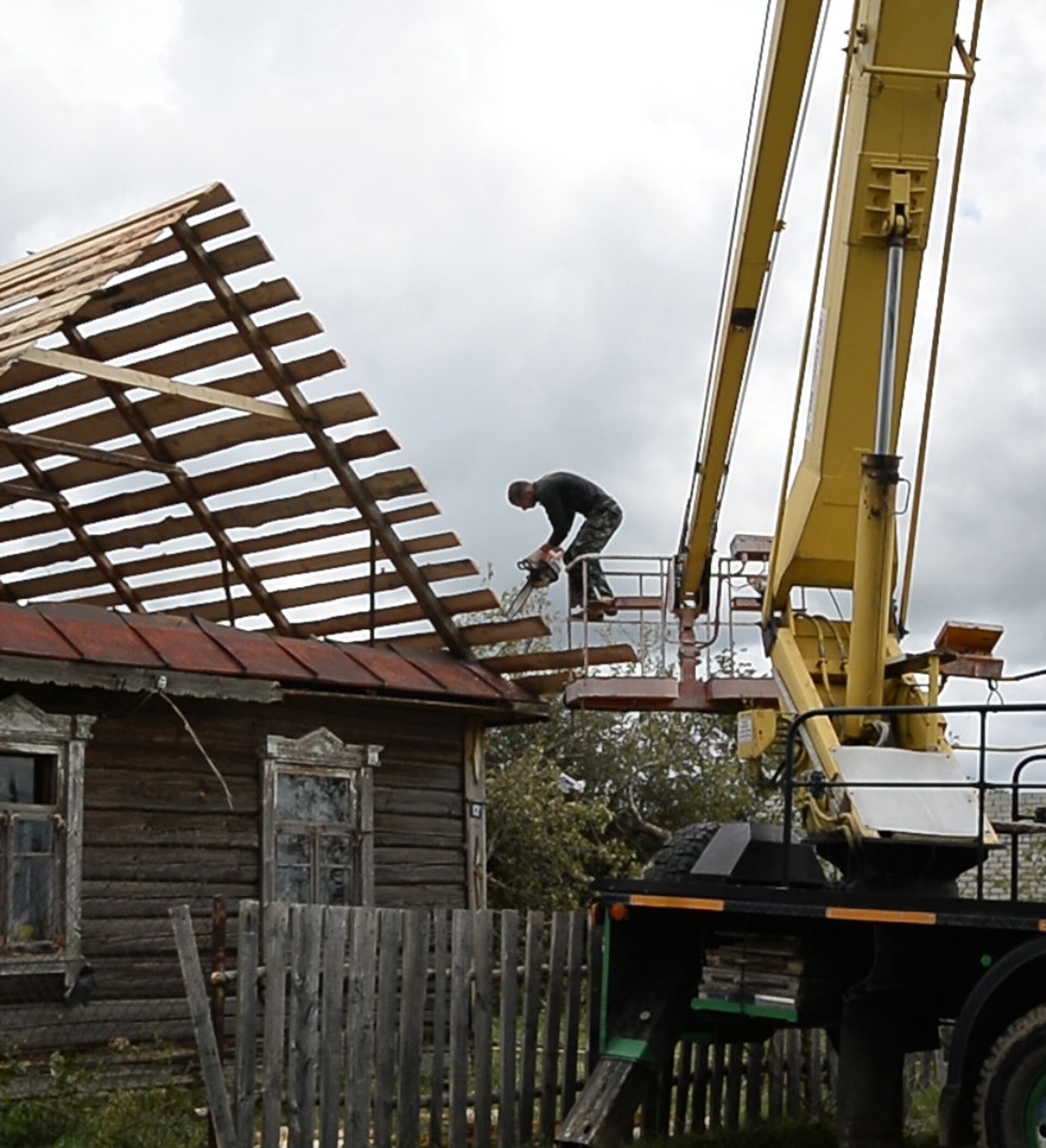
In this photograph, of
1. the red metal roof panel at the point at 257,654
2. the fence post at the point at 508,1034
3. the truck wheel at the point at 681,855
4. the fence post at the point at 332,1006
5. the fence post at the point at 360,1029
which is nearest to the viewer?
the fence post at the point at 332,1006

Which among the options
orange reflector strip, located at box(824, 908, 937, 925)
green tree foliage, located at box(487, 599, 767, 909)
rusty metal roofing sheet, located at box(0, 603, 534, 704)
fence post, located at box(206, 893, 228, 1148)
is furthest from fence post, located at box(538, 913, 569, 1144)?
green tree foliage, located at box(487, 599, 767, 909)

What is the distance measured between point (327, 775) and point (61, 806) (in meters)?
2.54

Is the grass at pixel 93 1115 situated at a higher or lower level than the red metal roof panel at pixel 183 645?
lower

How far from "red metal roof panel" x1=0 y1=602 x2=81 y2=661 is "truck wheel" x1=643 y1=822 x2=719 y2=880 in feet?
14.0

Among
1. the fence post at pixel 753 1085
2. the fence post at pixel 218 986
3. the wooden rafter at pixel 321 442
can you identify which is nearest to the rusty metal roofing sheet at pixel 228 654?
the wooden rafter at pixel 321 442

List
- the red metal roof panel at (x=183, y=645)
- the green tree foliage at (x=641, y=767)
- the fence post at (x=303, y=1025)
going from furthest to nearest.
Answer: the green tree foliage at (x=641, y=767), the red metal roof panel at (x=183, y=645), the fence post at (x=303, y=1025)

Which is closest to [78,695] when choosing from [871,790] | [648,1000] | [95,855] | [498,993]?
[95,855]

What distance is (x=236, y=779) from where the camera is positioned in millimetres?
14062

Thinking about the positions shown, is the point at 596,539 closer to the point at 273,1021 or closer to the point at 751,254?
the point at 751,254

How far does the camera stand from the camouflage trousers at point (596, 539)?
1442cm

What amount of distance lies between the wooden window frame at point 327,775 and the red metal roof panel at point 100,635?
164 cm

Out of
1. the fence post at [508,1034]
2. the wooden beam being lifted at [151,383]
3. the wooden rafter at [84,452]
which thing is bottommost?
the fence post at [508,1034]

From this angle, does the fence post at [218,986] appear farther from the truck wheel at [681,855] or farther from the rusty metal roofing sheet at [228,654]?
the rusty metal roofing sheet at [228,654]

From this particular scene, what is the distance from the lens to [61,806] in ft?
41.9
